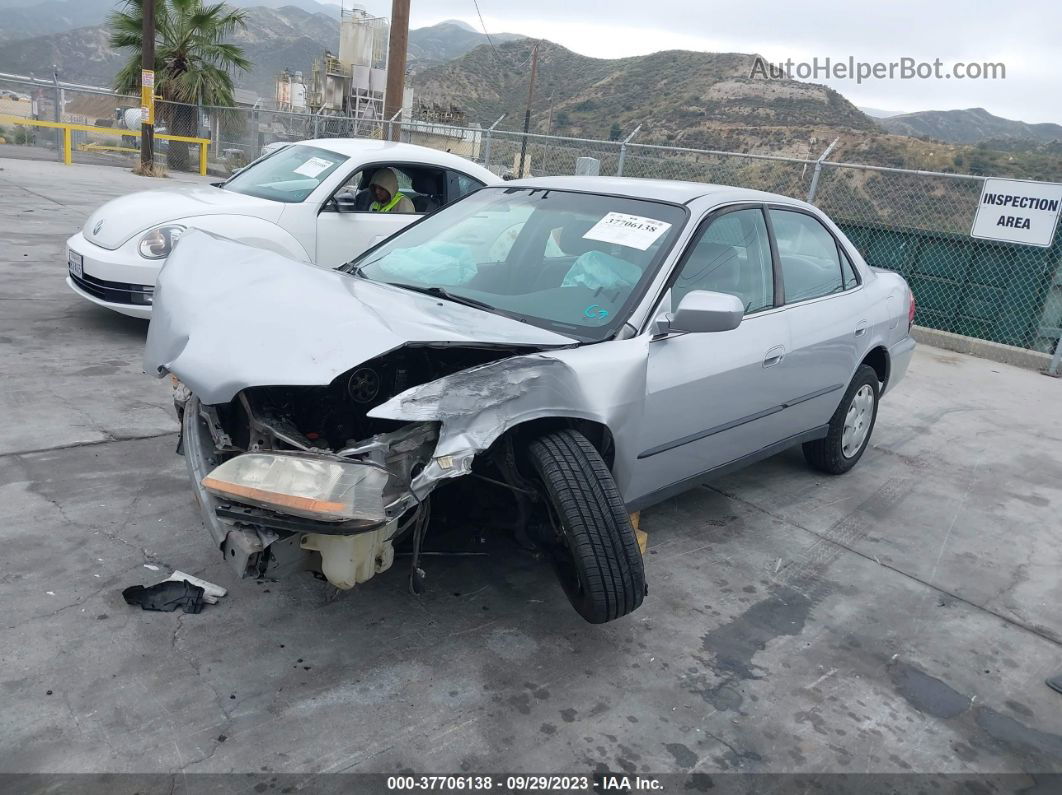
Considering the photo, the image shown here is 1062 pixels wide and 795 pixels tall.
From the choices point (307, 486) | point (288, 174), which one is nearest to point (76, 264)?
point (288, 174)

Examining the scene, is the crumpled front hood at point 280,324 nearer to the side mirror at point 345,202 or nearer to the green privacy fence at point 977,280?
the side mirror at point 345,202

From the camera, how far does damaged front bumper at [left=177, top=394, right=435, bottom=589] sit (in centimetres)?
239

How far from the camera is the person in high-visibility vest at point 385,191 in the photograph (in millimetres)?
6750

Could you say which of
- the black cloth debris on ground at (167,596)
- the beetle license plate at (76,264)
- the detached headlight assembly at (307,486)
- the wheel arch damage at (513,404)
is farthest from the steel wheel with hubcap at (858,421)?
the beetle license plate at (76,264)

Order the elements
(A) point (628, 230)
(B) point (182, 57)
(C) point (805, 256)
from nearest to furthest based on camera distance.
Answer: (A) point (628, 230) < (C) point (805, 256) < (B) point (182, 57)

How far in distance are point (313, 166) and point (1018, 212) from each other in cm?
769

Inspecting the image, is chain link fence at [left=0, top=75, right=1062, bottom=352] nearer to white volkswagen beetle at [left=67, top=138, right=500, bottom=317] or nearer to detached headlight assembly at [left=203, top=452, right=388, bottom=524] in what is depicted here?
white volkswagen beetle at [left=67, top=138, right=500, bottom=317]

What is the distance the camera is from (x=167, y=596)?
3.06 m

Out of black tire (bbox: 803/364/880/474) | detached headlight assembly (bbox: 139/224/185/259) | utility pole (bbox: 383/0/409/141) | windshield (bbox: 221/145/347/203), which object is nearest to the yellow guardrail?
utility pole (bbox: 383/0/409/141)

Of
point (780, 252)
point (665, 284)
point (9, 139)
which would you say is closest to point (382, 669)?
point (665, 284)

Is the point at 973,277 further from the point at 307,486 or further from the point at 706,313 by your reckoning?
the point at 307,486

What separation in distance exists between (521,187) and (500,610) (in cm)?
222

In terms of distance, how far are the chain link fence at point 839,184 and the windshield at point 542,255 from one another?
21.6 ft

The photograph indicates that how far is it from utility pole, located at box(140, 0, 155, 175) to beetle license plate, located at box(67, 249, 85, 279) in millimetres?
13966
